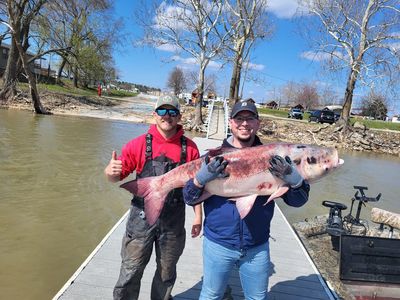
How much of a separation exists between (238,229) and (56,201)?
23.2ft

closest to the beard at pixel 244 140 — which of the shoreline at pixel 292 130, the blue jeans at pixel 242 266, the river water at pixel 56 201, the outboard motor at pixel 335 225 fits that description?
the blue jeans at pixel 242 266

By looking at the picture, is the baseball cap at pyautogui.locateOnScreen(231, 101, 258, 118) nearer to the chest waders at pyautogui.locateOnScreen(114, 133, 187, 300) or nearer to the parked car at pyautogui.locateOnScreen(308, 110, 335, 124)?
the chest waders at pyautogui.locateOnScreen(114, 133, 187, 300)

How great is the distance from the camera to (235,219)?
2.70 metres

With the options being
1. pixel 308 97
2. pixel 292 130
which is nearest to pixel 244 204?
pixel 292 130

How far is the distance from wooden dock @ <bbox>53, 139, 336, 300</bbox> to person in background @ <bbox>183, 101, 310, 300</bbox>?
1.07m

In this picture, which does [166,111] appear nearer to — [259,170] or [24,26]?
[259,170]

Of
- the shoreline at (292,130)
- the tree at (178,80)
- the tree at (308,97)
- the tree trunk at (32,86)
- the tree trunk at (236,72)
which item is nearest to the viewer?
the tree trunk at (32,86)

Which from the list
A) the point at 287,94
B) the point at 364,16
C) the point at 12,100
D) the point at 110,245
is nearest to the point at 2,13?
the point at 12,100

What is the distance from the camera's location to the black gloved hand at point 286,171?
8.35 feet

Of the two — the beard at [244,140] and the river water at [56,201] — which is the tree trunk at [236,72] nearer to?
the river water at [56,201]

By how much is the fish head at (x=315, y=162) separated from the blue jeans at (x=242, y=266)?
1.97ft

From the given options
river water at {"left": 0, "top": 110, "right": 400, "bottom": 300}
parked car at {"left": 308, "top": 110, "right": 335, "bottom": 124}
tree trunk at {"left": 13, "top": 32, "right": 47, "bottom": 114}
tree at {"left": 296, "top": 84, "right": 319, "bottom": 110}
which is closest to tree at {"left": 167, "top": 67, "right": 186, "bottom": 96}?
tree at {"left": 296, "top": 84, "right": 319, "bottom": 110}

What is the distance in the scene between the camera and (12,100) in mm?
31219

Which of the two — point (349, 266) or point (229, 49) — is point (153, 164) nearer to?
point (349, 266)
